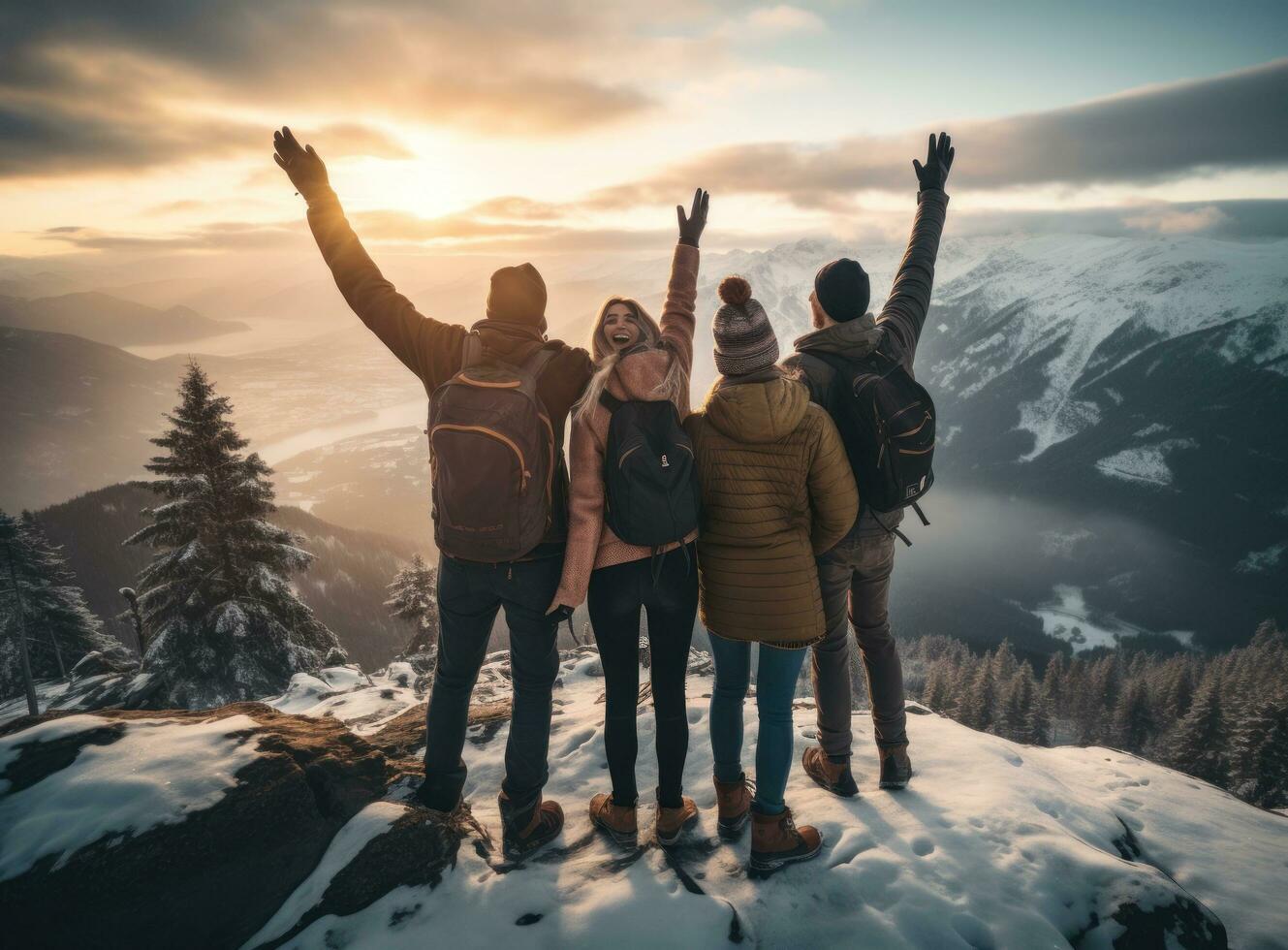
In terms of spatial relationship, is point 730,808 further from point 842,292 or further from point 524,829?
point 842,292

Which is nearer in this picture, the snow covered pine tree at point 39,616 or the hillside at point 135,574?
the snow covered pine tree at point 39,616

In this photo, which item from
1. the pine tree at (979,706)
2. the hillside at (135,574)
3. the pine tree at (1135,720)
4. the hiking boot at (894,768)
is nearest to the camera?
the hiking boot at (894,768)

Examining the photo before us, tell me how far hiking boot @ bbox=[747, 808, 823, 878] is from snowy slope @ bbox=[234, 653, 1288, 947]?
86mm

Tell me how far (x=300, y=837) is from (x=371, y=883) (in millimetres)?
619

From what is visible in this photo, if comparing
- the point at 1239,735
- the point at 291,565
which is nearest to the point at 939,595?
the point at 1239,735

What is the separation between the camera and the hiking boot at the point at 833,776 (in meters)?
5.27

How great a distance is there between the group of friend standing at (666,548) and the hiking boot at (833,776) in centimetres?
85

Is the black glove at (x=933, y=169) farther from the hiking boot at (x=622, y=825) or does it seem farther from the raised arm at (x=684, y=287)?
the hiking boot at (x=622, y=825)

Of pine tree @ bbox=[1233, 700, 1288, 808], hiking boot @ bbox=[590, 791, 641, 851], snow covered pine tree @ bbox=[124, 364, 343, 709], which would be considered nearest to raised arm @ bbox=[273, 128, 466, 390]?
hiking boot @ bbox=[590, 791, 641, 851]

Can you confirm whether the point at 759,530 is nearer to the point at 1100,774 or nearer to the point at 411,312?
the point at 411,312

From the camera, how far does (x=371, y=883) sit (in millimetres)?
3801

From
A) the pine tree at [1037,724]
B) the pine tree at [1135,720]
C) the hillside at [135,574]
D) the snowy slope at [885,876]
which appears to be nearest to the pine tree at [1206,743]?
the pine tree at [1037,724]

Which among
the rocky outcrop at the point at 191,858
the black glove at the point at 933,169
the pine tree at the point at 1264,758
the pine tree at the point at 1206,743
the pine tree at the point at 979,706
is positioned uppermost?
the black glove at the point at 933,169

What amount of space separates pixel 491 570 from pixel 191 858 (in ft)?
8.05
